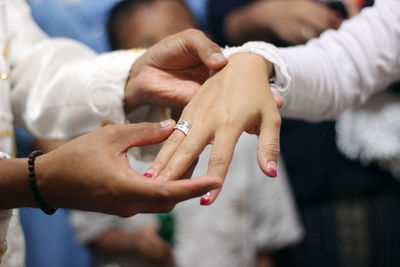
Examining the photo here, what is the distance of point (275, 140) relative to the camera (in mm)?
397

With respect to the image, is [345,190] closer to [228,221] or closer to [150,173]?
[228,221]

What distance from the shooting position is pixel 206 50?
0.45 metres

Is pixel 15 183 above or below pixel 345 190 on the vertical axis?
above

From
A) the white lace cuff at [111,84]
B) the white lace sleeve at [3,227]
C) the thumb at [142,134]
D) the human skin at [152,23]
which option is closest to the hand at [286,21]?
the human skin at [152,23]

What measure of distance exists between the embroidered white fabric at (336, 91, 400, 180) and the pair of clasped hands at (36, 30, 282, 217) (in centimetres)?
52

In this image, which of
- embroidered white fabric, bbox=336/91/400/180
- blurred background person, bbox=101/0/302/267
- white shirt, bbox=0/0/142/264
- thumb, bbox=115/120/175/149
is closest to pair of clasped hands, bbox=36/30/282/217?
thumb, bbox=115/120/175/149

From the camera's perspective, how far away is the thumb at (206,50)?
448mm

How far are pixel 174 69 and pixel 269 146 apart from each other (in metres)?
0.18

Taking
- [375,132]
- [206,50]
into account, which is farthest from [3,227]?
[375,132]

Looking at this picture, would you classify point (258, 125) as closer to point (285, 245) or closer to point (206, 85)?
point (206, 85)

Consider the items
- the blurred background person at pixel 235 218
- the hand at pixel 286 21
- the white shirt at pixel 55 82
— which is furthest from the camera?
the blurred background person at pixel 235 218

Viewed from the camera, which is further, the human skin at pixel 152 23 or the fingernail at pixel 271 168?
the human skin at pixel 152 23

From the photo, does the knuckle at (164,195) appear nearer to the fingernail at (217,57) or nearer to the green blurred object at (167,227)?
the fingernail at (217,57)

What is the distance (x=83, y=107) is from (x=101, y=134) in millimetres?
204
